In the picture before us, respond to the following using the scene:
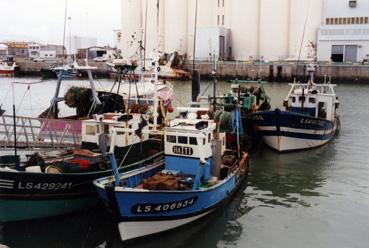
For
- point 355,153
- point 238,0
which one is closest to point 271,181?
point 355,153

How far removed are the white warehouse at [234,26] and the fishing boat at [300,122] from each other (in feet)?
151

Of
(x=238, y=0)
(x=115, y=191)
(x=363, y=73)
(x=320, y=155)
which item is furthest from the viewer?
(x=238, y=0)

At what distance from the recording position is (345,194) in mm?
16953

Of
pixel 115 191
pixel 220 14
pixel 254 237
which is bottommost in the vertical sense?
pixel 254 237

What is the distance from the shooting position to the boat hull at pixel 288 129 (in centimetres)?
2300

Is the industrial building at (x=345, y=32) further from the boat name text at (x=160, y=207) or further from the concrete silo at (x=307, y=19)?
the boat name text at (x=160, y=207)

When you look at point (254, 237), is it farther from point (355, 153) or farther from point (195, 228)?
point (355, 153)

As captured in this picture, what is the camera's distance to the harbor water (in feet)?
40.8

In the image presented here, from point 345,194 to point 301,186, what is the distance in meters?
1.79

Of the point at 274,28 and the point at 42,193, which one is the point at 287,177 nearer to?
the point at 42,193

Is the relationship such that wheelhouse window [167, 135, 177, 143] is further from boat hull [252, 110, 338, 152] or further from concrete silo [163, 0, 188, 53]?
concrete silo [163, 0, 188, 53]

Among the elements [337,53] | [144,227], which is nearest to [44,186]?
[144,227]

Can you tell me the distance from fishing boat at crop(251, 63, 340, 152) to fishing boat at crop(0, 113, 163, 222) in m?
9.66

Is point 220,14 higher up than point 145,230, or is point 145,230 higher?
point 220,14
